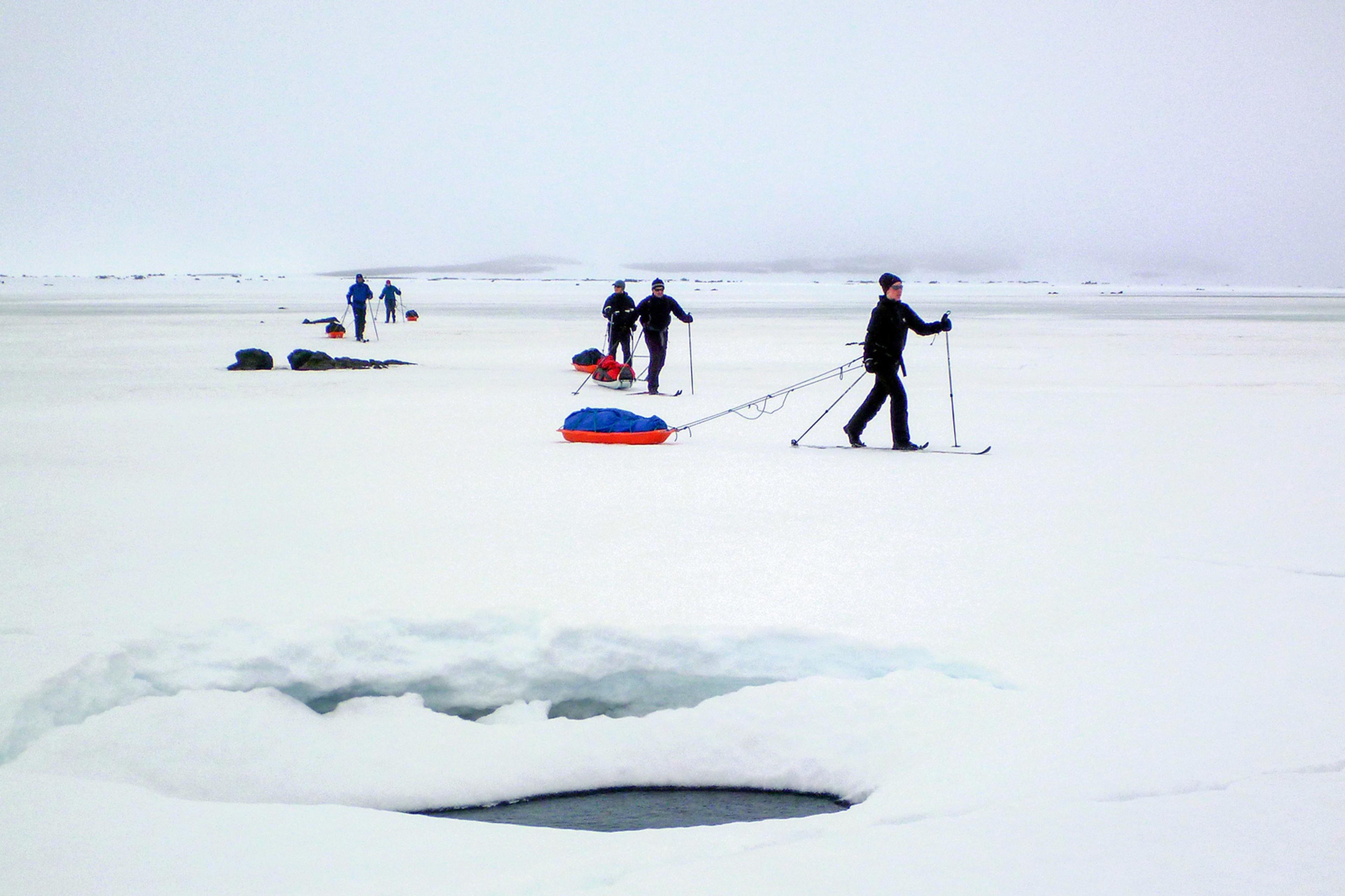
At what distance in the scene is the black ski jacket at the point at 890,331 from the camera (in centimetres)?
898

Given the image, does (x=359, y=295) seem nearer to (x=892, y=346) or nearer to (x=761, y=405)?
(x=761, y=405)

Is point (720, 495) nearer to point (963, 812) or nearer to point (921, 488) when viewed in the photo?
point (921, 488)

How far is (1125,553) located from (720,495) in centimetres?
279

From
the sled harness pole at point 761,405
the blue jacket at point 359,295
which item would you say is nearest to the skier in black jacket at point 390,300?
the blue jacket at point 359,295

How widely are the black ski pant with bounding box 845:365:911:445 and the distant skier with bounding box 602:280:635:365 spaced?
5717 mm

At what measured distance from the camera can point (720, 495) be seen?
7.50 meters

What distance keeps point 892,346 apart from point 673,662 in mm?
5296

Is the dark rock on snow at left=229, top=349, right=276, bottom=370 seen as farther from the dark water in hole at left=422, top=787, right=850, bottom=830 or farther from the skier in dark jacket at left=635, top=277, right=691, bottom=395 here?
the dark water in hole at left=422, top=787, right=850, bottom=830

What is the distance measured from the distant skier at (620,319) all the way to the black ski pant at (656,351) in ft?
2.34

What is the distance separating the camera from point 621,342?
15.2m

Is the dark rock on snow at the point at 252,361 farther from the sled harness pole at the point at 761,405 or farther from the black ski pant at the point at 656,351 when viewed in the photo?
the sled harness pole at the point at 761,405

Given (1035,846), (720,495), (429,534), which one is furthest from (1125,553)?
(429,534)

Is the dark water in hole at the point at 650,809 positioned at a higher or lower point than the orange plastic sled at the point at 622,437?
lower

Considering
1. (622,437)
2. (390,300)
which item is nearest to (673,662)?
(622,437)
